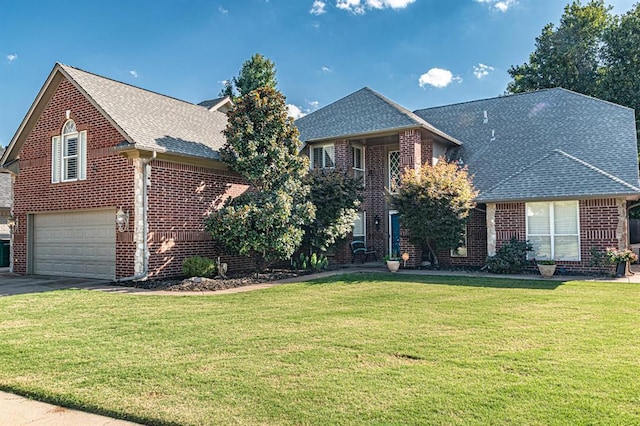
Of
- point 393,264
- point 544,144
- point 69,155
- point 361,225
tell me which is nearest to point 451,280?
point 393,264

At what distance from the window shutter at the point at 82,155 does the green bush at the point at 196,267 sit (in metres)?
4.48

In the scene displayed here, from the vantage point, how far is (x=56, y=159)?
14789 millimetres

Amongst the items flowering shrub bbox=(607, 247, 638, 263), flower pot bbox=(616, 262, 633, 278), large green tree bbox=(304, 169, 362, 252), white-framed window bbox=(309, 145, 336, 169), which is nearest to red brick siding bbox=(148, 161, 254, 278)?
large green tree bbox=(304, 169, 362, 252)

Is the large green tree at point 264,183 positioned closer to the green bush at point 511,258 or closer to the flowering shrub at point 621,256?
the green bush at point 511,258

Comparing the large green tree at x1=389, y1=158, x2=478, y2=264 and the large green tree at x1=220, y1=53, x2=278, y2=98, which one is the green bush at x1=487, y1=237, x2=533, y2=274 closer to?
the large green tree at x1=389, y1=158, x2=478, y2=264

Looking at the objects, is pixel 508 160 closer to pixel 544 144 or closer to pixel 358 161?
pixel 544 144

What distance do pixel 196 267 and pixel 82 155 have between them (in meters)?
5.38

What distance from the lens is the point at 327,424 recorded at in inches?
139

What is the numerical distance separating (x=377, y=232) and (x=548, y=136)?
8.06m

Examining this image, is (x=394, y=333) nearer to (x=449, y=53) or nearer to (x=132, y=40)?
(x=132, y=40)

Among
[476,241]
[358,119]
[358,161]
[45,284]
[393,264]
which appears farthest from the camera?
[358,161]

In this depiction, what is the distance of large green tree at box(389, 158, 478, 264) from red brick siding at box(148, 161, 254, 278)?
643cm

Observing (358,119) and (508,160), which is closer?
(508,160)

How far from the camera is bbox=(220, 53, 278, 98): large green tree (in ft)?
112
